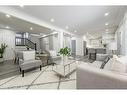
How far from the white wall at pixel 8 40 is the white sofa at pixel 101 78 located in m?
6.01

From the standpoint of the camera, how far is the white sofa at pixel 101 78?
120 centimetres

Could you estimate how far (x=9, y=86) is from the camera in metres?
2.28

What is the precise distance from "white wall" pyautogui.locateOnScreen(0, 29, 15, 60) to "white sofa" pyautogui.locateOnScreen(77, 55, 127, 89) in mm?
6008

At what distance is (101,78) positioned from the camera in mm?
1345

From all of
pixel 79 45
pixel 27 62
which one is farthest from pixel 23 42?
pixel 79 45

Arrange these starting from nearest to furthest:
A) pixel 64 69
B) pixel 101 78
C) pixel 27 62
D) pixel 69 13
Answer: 1. pixel 101 78
2. pixel 64 69
3. pixel 27 62
4. pixel 69 13

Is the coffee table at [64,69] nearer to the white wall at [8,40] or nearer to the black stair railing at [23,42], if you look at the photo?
the white wall at [8,40]

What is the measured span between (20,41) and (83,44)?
6.22m

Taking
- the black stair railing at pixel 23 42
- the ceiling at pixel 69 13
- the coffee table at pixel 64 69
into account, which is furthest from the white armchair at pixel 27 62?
the black stair railing at pixel 23 42

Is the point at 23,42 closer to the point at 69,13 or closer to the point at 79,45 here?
the point at 69,13

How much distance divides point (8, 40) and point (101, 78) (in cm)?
660

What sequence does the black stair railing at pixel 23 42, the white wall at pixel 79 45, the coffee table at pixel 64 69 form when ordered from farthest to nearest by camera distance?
the white wall at pixel 79 45
the black stair railing at pixel 23 42
the coffee table at pixel 64 69
